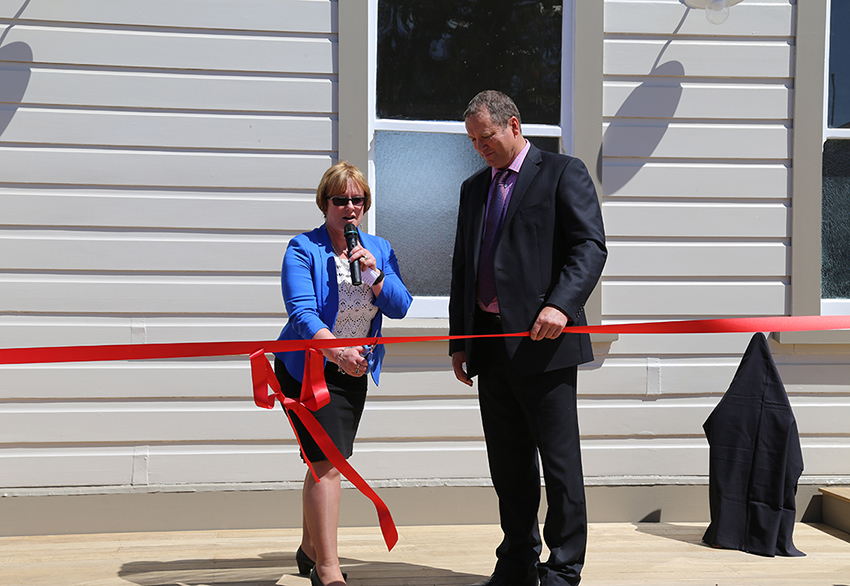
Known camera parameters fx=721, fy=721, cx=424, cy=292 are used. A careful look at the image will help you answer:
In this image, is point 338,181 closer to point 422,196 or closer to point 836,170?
point 422,196

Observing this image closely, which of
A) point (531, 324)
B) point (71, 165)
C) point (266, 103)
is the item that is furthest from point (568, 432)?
point (71, 165)

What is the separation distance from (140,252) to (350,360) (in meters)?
1.59

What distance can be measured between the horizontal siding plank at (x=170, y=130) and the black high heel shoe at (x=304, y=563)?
1860 mm

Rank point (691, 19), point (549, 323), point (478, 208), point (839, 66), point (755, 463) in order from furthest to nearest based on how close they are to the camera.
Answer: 1. point (839, 66)
2. point (691, 19)
3. point (755, 463)
4. point (478, 208)
5. point (549, 323)

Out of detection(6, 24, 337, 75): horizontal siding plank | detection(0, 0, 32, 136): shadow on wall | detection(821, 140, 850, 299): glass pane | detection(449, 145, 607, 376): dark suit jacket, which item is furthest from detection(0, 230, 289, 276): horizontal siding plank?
detection(821, 140, 850, 299): glass pane

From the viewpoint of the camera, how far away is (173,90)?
3.43 m

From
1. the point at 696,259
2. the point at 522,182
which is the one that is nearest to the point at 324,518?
the point at 522,182

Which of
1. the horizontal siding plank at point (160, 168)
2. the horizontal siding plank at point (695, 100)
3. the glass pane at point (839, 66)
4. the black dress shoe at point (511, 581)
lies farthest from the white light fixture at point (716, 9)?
the black dress shoe at point (511, 581)

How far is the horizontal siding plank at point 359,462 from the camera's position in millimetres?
3385

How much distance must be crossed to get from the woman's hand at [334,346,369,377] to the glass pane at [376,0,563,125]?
169 cm

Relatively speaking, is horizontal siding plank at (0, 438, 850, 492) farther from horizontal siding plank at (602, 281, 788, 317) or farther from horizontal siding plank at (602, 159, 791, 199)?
horizontal siding plank at (602, 159, 791, 199)

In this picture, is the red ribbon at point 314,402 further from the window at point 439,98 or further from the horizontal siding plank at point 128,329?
the window at point 439,98

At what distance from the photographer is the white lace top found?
2.57m

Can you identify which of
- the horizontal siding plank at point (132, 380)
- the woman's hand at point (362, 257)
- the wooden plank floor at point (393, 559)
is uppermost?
the woman's hand at point (362, 257)
